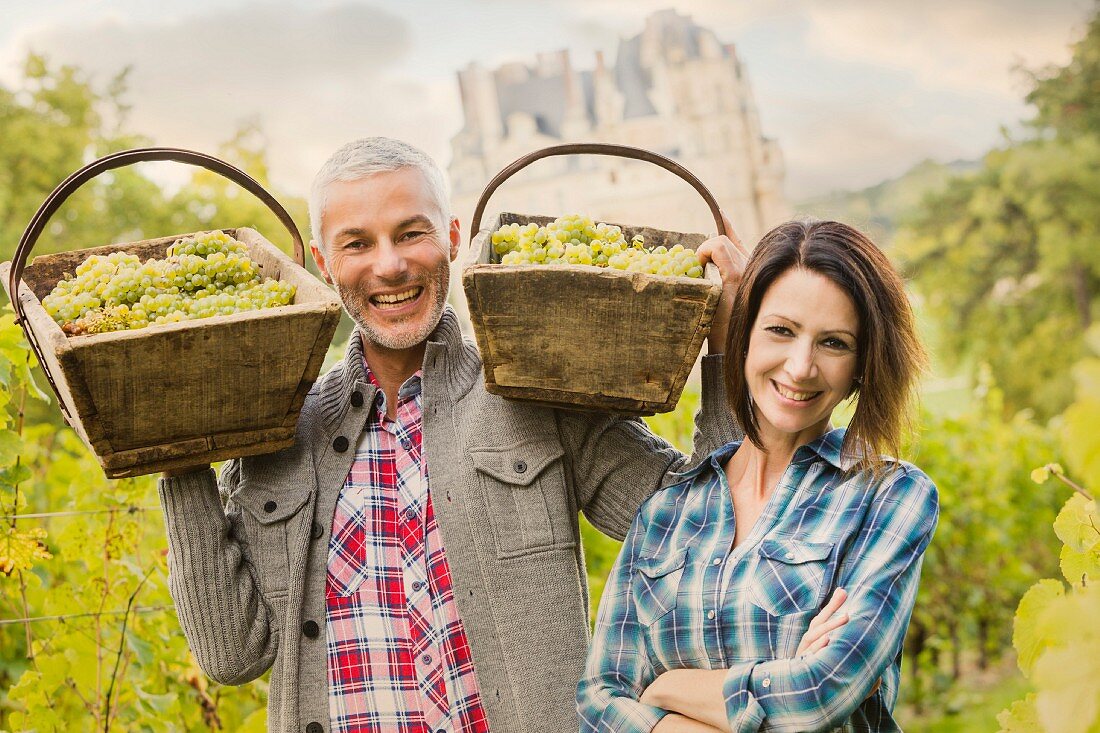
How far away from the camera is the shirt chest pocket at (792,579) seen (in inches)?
72.4

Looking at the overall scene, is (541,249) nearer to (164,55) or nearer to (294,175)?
(294,175)

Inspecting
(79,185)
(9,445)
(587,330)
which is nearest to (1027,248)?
(587,330)

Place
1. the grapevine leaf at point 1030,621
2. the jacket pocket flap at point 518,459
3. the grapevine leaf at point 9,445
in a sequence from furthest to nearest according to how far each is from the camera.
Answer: the grapevine leaf at point 9,445
the jacket pocket flap at point 518,459
the grapevine leaf at point 1030,621

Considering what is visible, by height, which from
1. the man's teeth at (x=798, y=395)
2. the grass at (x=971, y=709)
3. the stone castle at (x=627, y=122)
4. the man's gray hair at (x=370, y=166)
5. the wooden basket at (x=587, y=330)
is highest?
the stone castle at (x=627, y=122)

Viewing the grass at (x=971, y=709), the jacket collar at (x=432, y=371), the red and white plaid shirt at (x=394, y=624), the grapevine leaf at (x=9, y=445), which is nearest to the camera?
the red and white plaid shirt at (x=394, y=624)

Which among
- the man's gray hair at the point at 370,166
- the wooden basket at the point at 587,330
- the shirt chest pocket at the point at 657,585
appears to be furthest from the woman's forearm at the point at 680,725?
the man's gray hair at the point at 370,166

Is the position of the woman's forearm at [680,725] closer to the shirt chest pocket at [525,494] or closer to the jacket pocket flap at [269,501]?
the shirt chest pocket at [525,494]

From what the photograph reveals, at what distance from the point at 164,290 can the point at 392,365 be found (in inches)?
21.8

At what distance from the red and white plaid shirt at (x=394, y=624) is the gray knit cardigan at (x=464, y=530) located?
0.13ft

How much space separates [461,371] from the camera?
8.04ft

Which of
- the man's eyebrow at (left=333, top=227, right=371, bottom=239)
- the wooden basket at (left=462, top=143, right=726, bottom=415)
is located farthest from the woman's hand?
the man's eyebrow at (left=333, top=227, right=371, bottom=239)

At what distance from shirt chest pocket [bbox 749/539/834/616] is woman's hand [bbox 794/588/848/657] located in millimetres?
37

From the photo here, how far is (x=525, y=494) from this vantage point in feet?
7.57

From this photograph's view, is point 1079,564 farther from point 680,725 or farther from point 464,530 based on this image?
point 464,530
